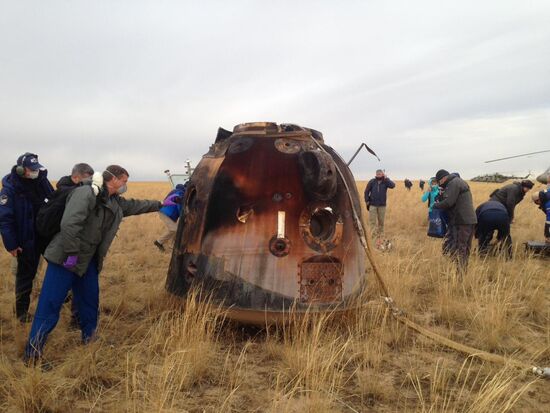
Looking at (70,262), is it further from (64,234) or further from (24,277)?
(24,277)

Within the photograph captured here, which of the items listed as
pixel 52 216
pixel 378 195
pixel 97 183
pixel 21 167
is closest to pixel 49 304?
pixel 52 216

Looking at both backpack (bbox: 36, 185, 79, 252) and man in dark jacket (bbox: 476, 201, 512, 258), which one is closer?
backpack (bbox: 36, 185, 79, 252)

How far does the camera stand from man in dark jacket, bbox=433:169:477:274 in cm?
702

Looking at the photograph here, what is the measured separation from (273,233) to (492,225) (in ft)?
18.8

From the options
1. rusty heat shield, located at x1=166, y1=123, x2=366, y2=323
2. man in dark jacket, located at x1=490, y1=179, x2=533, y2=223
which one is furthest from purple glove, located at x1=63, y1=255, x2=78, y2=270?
man in dark jacket, located at x1=490, y1=179, x2=533, y2=223

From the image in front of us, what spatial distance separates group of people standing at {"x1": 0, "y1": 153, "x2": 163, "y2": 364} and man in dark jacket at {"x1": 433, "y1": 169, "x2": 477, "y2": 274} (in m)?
4.59

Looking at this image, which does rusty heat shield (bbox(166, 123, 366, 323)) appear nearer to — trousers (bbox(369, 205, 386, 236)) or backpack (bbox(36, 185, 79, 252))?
backpack (bbox(36, 185, 79, 252))

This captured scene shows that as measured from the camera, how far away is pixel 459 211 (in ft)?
23.3

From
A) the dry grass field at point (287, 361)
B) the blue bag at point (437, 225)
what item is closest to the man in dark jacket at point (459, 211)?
the dry grass field at point (287, 361)

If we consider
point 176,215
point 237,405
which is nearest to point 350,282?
point 237,405

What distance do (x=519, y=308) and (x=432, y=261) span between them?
2.72 meters

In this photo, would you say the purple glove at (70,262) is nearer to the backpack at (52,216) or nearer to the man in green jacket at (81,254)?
the man in green jacket at (81,254)

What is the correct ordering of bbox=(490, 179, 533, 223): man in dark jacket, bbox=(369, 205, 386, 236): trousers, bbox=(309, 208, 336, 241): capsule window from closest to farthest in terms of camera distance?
1. bbox=(309, 208, 336, 241): capsule window
2. bbox=(490, 179, 533, 223): man in dark jacket
3. bbox=(369, 205, 386, 236): trousers

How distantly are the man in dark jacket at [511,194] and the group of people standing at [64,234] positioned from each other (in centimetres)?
707
